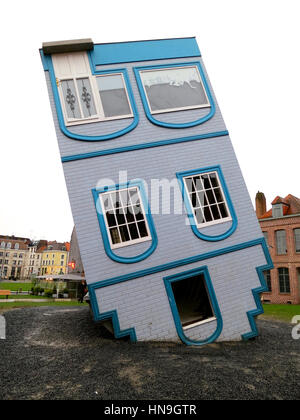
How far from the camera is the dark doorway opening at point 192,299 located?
323 inches

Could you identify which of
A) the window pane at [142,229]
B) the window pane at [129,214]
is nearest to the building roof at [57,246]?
the window pane at [129,214]

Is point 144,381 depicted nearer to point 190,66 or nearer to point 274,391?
point 274,391

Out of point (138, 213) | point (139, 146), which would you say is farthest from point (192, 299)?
point (139, 146)

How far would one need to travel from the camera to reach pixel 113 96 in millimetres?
8227

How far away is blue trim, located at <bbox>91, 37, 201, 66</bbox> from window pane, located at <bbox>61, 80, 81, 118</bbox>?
1.20 meters

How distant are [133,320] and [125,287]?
90 cm

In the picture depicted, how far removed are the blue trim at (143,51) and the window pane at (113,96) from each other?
0.63m

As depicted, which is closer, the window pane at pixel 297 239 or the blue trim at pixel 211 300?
the blue trim at pixel 211 300

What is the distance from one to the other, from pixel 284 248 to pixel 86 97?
86.4 feet

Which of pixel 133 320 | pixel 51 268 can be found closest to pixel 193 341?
pixel 133 320

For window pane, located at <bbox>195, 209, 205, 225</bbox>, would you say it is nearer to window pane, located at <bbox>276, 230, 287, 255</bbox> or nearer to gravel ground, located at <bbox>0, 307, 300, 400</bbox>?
gravel ground, located at <bbox>0, 307, 300, 400</bbox>

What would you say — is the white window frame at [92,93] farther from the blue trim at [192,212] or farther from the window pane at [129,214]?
the window pane at [129,214]

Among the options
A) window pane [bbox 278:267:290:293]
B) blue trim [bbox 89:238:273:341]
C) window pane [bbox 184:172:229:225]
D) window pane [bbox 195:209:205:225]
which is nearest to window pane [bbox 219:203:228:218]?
window pane [bbox 184:172:229:225]

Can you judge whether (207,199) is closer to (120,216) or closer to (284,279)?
(120,216)
